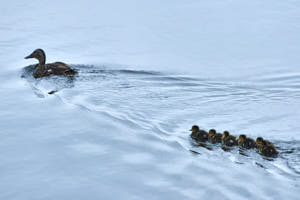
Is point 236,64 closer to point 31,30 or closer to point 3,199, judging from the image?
point 31,30

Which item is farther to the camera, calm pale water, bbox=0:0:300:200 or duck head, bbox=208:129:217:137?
duck head, bbox=208:129:217:137

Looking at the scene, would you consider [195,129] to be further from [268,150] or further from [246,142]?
[268,150]

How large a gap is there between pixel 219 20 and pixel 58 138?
256 inches

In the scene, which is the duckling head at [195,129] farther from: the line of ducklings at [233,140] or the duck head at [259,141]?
the duck head at [259,141]

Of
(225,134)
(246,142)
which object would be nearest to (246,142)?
(246,142)

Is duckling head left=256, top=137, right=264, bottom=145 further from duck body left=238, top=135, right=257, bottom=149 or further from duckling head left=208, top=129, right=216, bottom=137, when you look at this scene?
duckling head left=208, top=129, right=216, bottom=137

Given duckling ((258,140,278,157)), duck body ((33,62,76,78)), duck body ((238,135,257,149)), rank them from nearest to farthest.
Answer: duckling ((258,140,278,157)), duck body ((238,135,257,149)), duck body ((33,62,76,78))

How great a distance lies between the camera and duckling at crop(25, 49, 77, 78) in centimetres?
1145

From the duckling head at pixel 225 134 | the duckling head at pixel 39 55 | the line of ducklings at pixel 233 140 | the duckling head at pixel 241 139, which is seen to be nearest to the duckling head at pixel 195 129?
the line of ducklings at pixel 233 140

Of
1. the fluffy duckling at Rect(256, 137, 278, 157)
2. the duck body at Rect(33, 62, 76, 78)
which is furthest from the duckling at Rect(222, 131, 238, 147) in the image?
the duck body at Rect(33, 62, 76, 78)

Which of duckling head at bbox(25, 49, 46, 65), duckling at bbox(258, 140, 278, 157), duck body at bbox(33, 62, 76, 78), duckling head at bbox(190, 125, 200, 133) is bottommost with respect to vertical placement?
duckling at bbox(258, 140, 278, 157)

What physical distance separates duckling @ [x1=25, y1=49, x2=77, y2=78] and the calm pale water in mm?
138

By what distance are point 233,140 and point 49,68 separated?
13.7 ft

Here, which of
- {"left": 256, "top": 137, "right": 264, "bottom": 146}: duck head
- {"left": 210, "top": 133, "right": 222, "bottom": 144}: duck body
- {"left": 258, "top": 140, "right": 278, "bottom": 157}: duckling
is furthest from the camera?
{"left": 210, "top": 133, "right": 222, "bottom": 144}: duck body
